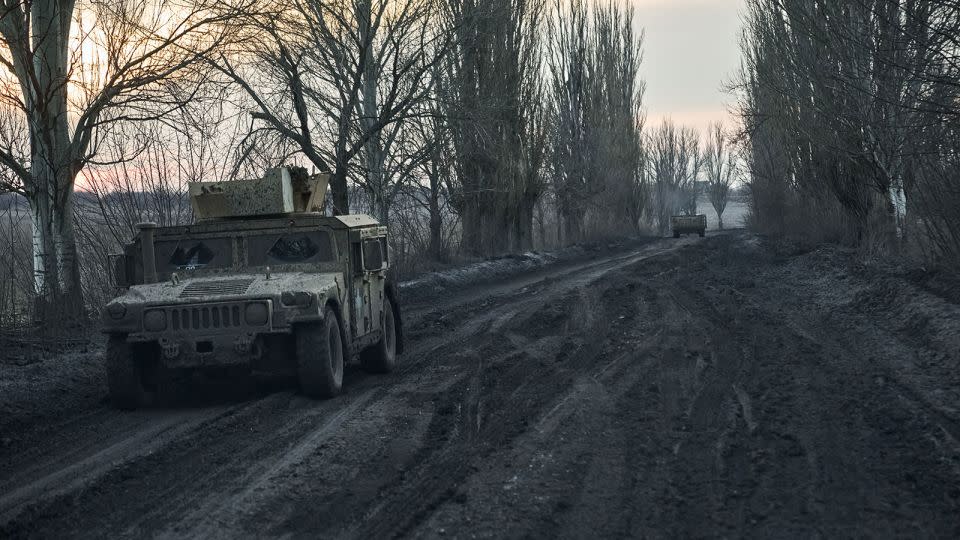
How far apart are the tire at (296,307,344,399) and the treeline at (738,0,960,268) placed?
6.74 metres

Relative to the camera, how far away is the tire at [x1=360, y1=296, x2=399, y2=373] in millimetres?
10773

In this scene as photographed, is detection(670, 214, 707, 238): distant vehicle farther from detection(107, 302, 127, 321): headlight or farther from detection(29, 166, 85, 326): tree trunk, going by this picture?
detection(107, 302, 127, 321): headlight

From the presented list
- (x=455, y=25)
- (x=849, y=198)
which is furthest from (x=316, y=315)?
(x=849, y=198)

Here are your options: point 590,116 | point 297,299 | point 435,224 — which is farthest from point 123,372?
point 590,116

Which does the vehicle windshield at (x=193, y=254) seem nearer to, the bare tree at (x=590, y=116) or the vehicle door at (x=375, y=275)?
the vehicle door at (x=375, y=275)

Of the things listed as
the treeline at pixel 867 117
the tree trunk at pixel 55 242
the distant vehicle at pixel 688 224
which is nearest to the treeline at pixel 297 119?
the tree trunk at pixel 55 242

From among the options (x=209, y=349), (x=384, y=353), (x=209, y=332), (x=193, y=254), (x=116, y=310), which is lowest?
(x=384, y=353)

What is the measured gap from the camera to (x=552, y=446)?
681 cm

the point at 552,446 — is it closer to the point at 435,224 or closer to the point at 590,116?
the point at 435,224

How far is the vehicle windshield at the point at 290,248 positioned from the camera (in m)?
9.91

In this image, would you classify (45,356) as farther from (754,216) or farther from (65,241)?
(754,216)

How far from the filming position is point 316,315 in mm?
8555

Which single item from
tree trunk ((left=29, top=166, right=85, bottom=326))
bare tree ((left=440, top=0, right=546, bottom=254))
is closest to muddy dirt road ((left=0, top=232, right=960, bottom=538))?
tree trunk ((left=29, top=166, right=85, bottom=326))

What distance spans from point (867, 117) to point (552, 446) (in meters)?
16.1
